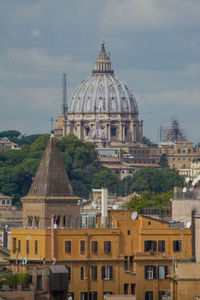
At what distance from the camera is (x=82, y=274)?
57.1 m

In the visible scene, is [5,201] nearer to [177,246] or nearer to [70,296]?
[177,246]

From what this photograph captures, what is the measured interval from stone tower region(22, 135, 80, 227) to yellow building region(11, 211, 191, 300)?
16.2 ft

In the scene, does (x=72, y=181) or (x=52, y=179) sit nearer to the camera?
(x=52, y=179)

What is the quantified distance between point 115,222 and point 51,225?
2.18 meters

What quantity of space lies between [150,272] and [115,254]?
151 cm

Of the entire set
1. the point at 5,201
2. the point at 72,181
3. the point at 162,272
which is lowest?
the point at 162,272

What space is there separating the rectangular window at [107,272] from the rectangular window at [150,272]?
3.74ft

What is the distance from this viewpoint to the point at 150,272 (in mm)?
57031

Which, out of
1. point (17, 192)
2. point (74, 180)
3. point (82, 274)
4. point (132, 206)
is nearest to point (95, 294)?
point (82, 274)

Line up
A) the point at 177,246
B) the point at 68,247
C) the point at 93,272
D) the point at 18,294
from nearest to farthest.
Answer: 1. the point at 18,294
2. the point at 93,272
3. the point at 177,246
4. the point at 68,247

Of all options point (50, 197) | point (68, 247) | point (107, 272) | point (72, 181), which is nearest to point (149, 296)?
point (107, 272)

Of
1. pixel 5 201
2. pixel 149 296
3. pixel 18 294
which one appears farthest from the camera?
pixel 5 201

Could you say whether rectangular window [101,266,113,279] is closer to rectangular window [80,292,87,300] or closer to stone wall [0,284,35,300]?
rectangular window [80,292,87,300]

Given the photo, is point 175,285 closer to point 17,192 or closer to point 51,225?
point 51,225
